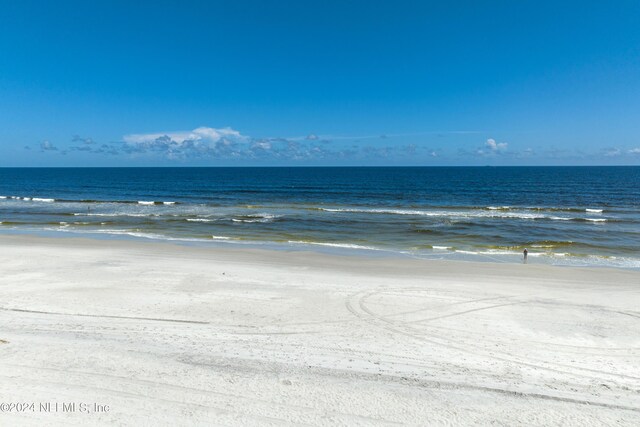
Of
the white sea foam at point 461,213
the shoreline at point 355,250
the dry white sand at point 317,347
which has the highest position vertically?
the white sea foam at point 461,213

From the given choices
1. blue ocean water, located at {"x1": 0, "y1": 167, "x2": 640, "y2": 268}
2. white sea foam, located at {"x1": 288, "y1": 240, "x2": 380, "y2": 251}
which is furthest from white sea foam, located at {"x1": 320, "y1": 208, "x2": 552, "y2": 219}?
white sea foam, located at {"x1": 288, "y1": 240, "x2": 380, "y2": 251}

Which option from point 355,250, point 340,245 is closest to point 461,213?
point 340,245

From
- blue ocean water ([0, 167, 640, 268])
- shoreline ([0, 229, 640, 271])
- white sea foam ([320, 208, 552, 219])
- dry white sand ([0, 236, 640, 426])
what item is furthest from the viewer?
white sea foam ([320, 208, 552, 219])

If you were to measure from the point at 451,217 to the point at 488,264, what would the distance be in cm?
1749

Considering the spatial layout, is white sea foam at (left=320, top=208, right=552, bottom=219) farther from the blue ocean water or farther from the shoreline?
the shoreline

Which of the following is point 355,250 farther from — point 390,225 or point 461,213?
point 461,213

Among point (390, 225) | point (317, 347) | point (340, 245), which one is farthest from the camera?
point (390, 225)

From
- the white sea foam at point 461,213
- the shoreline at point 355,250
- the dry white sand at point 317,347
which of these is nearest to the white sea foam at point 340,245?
the shoreline at point 355,250

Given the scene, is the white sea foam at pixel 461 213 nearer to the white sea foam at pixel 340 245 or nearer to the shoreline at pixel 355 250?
the shoreline at pixel 355 250

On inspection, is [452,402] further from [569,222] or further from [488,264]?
[569,222]

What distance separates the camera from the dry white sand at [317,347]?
679cm

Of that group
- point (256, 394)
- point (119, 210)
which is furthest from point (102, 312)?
point (119, 210)

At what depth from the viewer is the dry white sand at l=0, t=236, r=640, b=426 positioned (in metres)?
6.79

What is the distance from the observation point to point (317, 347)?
30.3 ft
